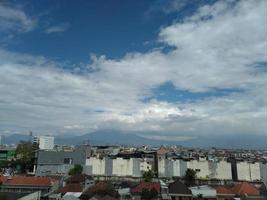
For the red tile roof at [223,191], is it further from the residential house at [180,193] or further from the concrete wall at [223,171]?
the concrete wall at [223,171]

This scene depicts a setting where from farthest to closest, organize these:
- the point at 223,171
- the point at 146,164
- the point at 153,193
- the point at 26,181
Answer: the point at 146,164
the point at 223,171
the point at 26,181
the point at 153,193

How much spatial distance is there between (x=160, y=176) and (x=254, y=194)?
2959 centimetres

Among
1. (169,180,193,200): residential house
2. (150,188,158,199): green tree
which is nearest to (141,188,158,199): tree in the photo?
(150,188,158,199): green tree

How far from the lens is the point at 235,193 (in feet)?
170

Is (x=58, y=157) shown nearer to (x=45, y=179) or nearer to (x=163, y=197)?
(x=45, y=179)

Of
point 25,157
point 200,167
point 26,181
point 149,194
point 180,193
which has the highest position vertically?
point 25,157

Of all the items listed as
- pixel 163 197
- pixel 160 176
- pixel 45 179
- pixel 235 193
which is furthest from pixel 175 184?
pixel 160 176

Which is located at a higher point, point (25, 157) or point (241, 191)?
point (25, 157)

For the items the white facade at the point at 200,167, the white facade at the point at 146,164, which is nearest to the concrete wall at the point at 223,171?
the white facade at the point at 200,167

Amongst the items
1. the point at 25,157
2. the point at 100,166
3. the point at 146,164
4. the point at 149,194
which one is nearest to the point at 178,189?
the point at 149,194

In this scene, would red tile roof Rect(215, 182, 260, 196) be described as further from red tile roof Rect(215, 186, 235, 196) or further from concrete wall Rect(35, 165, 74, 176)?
concrete wall Rect(35, 165, 74, 176)

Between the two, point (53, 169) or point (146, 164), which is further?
point (146, 164)

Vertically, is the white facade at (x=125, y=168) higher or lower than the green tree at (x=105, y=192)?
higher

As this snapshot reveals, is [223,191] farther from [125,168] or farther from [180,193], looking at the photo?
[125,168]
